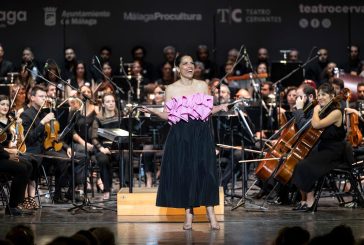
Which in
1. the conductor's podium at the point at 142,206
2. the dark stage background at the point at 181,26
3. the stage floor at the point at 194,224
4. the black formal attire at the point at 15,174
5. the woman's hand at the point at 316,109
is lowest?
the stage floor at the point at 194,224

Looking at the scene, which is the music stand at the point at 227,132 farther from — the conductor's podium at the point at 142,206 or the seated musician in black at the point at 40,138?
the seated musician in black at the point at 40,138

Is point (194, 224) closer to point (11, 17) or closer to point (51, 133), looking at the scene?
point (51, 133)

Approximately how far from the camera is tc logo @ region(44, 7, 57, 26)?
1514 centimetres

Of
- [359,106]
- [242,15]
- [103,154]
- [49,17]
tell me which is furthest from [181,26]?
[359,106]

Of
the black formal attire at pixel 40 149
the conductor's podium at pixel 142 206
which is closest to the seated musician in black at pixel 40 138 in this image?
the black formal attire at pixel 40 149

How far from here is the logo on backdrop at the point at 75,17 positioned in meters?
15.1

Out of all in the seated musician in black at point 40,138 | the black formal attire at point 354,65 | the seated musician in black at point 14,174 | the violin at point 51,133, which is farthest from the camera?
the black formal attire at point 354,65

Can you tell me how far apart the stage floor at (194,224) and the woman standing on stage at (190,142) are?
328 millimetres

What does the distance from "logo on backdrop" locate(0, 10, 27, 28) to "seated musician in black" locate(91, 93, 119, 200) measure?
530cm

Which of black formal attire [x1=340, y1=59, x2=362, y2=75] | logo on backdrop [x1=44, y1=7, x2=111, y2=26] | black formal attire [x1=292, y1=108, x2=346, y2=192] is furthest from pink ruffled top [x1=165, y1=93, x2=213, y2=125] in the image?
logo on backdrop [x1=44, y1=7, x2=111, y2=26]

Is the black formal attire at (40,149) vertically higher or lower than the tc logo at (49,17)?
lower

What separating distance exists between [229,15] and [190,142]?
8.49m

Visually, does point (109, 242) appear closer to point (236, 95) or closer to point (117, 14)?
point (236, 95)

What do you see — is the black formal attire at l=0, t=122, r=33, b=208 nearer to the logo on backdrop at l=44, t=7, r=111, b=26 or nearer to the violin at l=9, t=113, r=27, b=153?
the violin at l=9, t=113, r=27, b=153
